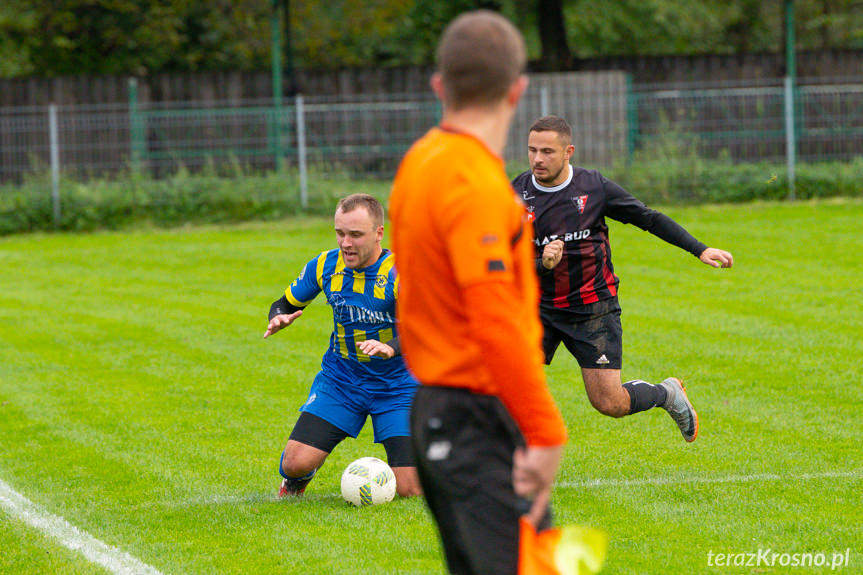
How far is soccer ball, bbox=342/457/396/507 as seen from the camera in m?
6.26

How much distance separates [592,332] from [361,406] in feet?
4.64

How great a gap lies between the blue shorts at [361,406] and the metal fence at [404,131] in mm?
13429

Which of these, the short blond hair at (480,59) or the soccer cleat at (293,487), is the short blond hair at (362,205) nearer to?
the soccer cleat at (293,487)

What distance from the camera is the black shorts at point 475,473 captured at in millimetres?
3043

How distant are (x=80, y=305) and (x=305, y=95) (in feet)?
34.3

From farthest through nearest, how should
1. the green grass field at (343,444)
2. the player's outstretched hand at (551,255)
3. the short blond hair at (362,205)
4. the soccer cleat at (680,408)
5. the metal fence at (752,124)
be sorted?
the metal fence at (752,124)
the soccer cleat at (680,408)
the player's outstretched hand at (551,255)
the short blond hair at (362,205)
the green grass field at (343,444)

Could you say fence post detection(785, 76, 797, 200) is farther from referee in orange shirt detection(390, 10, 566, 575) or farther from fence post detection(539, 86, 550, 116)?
referee in orange shirt detection(390, 10, 566, 575)

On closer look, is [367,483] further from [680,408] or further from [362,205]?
[680,408]

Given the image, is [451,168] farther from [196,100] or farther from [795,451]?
[196,100]

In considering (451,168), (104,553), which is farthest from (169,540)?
(451,168)

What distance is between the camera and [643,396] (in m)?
6.84

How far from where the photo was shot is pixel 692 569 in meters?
5.12

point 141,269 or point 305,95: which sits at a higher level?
point 305,95

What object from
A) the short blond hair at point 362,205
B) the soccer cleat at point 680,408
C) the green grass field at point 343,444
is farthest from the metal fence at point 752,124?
the short blond hair at point 362,205
